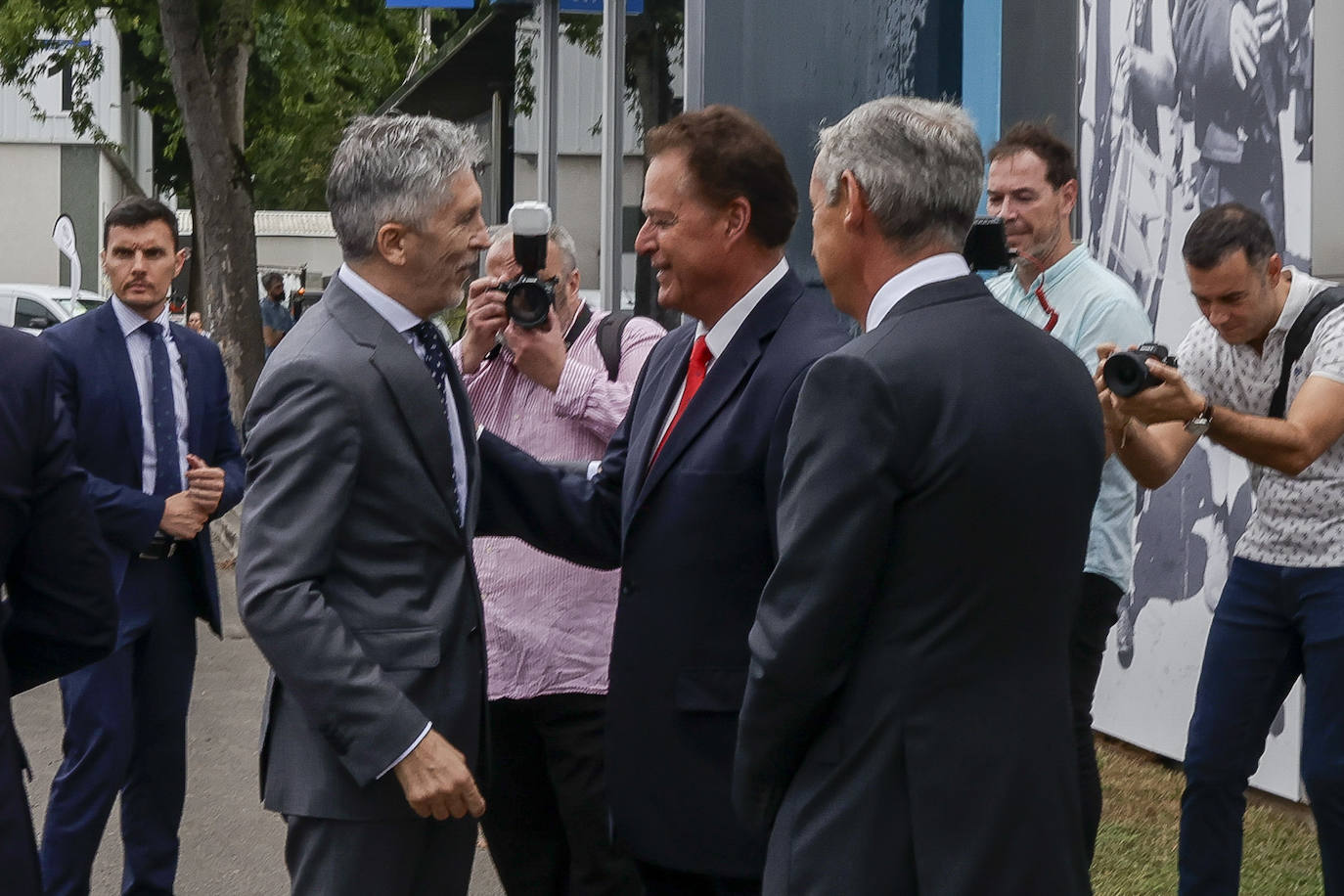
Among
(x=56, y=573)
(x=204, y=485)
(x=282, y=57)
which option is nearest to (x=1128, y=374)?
(x=56, y=573)

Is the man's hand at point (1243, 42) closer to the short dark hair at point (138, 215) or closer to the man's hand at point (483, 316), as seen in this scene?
the man's hand at point (483, 316)

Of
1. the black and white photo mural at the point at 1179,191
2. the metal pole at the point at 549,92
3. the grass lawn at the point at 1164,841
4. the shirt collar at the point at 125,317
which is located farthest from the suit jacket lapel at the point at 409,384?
the metal pole at the point at 549,92

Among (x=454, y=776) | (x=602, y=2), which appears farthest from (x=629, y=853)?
(x=602, y=2)

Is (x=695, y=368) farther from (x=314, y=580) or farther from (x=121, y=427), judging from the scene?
(x=121, y=427)

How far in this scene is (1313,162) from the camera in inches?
243

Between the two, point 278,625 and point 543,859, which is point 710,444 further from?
point 543,859

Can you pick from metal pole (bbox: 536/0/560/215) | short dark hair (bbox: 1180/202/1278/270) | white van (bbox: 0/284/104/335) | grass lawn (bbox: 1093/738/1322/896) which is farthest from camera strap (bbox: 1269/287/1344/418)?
white van (bbox: 0/284/104/335)

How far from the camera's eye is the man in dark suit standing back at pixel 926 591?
2646 millimetres

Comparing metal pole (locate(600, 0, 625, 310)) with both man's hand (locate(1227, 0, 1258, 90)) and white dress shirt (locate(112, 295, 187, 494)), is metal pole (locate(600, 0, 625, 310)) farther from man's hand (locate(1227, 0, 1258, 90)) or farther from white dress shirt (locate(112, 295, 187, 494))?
white dress shirt (locate(112, 295, 187, 494))

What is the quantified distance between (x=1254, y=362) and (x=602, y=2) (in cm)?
564

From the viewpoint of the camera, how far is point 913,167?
2826 mm

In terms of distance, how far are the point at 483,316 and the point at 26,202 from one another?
4326cm

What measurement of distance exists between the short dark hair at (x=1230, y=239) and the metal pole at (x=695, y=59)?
2.94 meters

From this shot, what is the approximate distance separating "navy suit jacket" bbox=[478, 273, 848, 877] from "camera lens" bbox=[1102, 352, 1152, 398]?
3.23 feet
